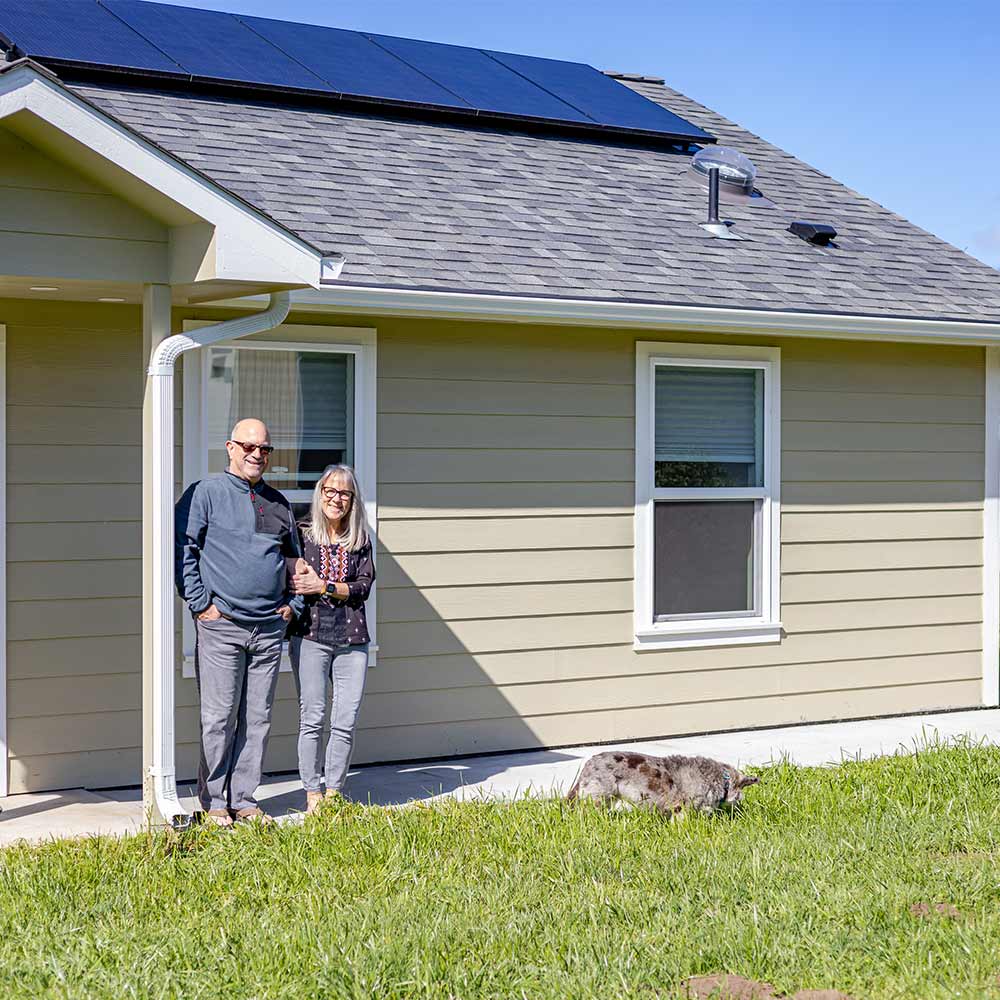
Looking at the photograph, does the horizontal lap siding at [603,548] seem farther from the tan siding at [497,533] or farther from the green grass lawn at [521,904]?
the green grass lawn at [521,904]

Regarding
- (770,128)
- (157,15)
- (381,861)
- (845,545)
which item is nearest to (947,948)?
(381,861)

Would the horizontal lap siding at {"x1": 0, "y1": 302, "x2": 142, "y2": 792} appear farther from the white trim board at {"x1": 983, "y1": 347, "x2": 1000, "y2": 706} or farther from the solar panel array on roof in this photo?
the white trim board at {"x1": 983, "y1": 347, "x2": 1000, "y2": 706}

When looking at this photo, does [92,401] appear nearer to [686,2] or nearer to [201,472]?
[201,472]

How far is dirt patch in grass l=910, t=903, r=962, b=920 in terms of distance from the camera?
5379 millimetres

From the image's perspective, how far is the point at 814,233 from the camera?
431 inches

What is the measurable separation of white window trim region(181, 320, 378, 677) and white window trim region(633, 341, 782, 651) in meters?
1.83

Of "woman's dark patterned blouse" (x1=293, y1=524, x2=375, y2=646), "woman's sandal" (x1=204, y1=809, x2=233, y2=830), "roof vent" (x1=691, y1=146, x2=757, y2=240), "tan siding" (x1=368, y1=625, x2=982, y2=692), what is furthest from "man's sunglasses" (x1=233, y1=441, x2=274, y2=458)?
"roof vent" (x1=691, y1=146, x2=757, y2=240)

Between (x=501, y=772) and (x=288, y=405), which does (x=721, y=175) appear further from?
(x=501, y=772)

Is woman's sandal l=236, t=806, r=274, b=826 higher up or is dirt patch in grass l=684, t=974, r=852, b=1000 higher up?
woman's sandal l=236, t=806, r=274, b=826

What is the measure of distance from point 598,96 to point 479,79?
1.11 metres

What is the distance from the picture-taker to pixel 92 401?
25.3ft

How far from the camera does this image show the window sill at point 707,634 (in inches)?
372

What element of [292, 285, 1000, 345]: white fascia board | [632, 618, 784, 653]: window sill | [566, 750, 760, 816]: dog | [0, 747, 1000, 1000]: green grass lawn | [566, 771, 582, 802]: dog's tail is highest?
[292, 285, 1000, 345]: white fascia board

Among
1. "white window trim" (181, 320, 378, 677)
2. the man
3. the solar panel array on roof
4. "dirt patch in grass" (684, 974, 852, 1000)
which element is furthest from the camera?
the solar panel array on roof
